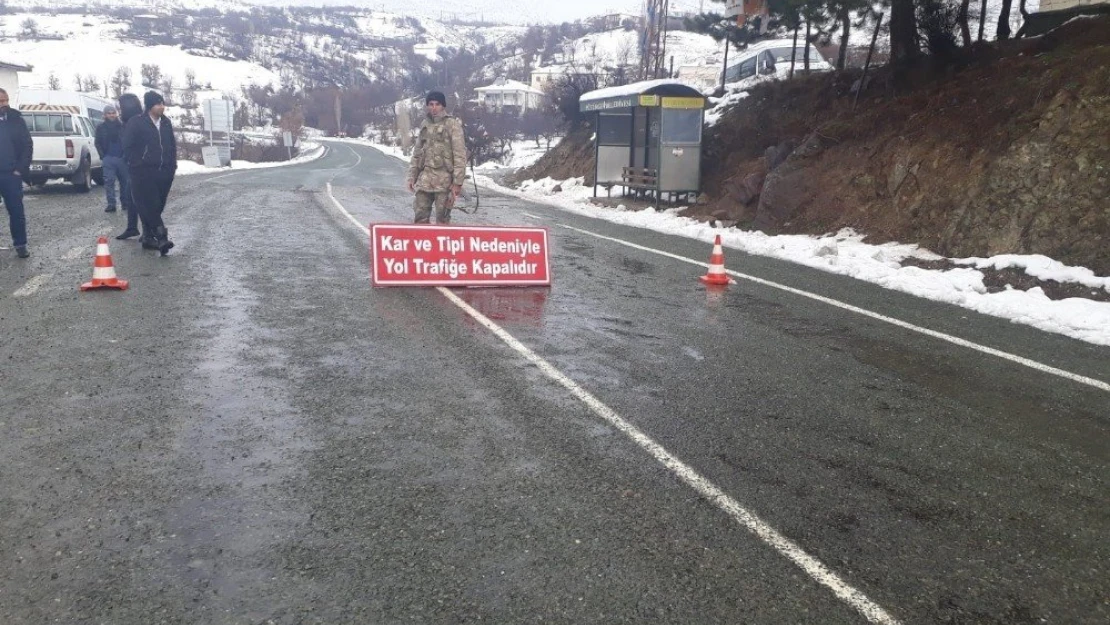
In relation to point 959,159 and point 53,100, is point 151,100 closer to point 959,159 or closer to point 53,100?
point 959,159

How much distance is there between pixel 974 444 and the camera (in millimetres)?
4352

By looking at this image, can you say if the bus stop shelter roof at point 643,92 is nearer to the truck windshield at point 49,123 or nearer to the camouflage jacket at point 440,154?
the camouflage jacket at point 440,154

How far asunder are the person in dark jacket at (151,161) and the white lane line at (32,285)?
5.12 feet

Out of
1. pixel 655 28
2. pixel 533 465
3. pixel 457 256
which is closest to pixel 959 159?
pixel 457 256

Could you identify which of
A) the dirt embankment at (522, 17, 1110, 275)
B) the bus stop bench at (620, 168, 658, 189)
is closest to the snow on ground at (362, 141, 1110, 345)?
the dirt embankment at (522, 17, 1110, 275)

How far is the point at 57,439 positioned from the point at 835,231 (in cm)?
1267

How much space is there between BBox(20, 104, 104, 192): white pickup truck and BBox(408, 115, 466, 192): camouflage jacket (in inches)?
486

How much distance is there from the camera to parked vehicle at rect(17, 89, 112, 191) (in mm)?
18672

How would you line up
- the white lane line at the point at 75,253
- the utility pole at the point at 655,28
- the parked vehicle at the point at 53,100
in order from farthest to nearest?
the utility pole at the point at 655,28 → the parked vehicle at the point at 53,100 → the white lane line at the point at 75,253

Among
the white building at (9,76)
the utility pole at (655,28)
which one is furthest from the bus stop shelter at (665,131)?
the white building at (9,76)

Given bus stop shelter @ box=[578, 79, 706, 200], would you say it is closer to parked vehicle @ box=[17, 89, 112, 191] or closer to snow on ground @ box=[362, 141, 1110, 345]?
snow on ground @ box=[362, 141, 1110, 345]

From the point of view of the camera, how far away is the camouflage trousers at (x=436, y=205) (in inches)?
392

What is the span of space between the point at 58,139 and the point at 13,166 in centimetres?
1140

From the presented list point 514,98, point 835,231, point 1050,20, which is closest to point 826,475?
point 835,231
